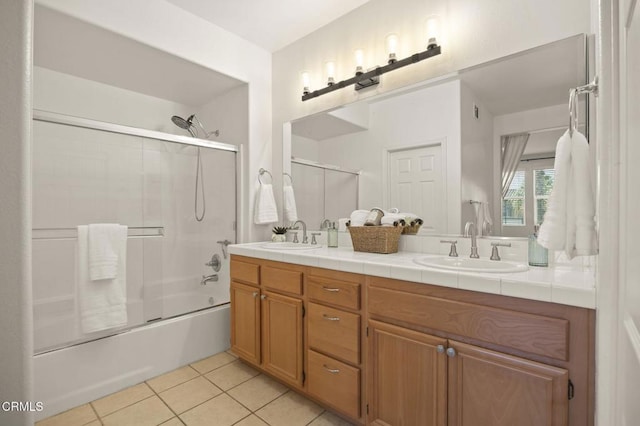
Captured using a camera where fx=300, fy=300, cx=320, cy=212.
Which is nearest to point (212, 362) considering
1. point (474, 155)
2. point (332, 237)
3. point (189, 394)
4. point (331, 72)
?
point (189, 394)

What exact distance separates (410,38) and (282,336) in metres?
2.04

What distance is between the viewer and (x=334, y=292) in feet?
5.09

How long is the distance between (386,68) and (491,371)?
1.79 meters

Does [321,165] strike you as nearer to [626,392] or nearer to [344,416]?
[344,416]

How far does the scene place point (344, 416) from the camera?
1597 millimetres

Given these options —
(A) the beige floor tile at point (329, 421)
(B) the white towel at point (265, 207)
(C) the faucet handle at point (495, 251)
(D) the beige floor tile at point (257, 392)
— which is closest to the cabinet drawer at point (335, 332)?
(A) the beige floor tile at point (329, 421)

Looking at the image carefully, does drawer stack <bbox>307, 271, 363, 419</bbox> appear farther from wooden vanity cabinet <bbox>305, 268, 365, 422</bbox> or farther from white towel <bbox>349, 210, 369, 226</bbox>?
white towel <bbox>349, 210, 369, 226</bbox>

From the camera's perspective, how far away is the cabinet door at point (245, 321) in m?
1.99

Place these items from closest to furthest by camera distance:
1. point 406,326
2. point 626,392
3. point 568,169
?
point 626,392 → point 568,169 → point 406,326

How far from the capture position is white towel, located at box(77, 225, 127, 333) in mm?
1853

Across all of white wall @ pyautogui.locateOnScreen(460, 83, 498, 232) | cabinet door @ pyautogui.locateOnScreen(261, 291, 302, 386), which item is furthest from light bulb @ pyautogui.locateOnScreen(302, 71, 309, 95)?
cabinet door @ pyautogui.locateOnScreen(261, 291, 302, 386)

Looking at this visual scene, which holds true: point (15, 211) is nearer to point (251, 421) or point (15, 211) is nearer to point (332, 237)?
point (251, 421)

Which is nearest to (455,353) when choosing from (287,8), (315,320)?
(315,320)

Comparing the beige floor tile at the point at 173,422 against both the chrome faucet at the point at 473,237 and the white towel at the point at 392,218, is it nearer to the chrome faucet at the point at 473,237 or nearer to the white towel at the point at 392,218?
the white towel at the point at 392,218
